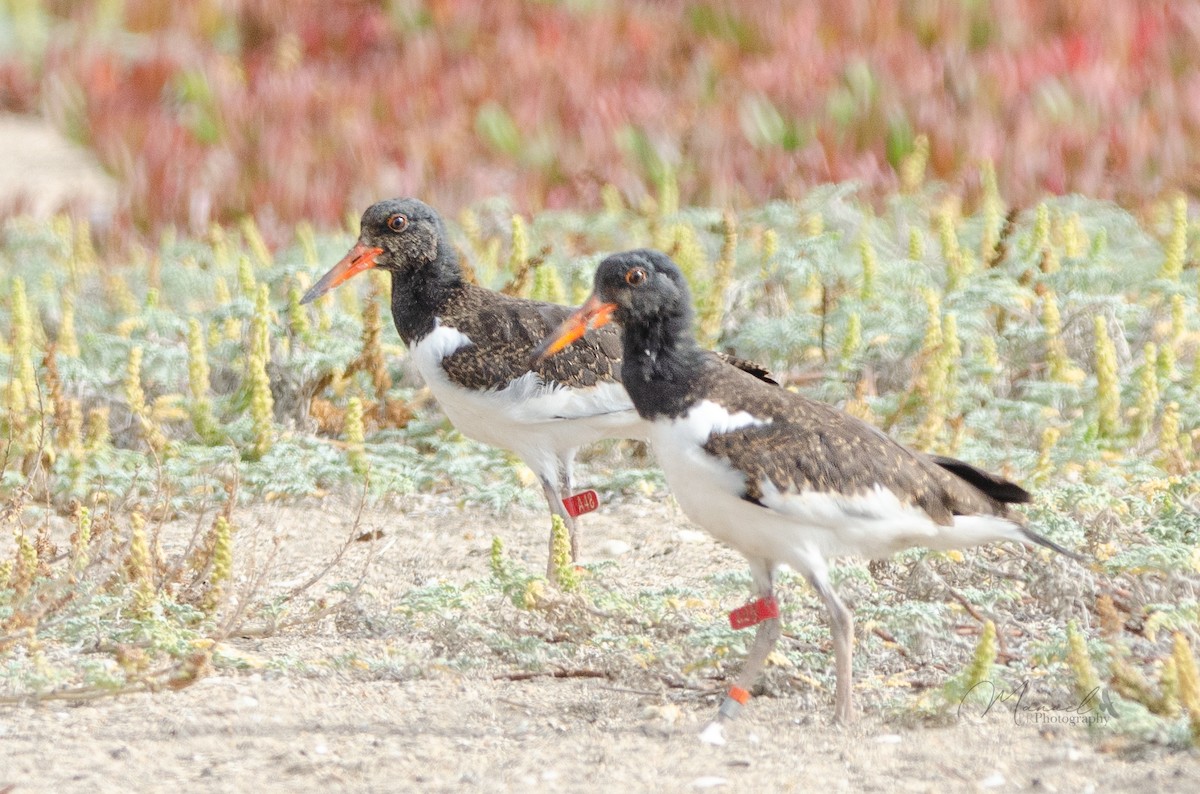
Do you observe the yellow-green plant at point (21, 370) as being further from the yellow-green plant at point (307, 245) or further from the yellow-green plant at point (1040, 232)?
the yellow-green plant at point (1040, 232)

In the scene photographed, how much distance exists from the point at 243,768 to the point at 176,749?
0.70 ft

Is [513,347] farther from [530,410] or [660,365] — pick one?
[660,365]

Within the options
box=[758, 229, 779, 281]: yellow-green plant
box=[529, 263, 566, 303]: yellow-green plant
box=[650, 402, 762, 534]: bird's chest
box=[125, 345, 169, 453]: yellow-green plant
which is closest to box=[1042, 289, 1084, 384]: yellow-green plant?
box=[758, 229, 779, 281]: yellow-green plant

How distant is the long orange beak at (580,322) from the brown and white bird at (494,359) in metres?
0.74

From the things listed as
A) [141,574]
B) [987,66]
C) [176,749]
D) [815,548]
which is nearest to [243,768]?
[176,749]

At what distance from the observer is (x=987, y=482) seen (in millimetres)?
4375

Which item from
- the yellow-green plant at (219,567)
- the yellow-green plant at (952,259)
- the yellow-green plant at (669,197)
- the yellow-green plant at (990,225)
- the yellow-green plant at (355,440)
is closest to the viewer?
the yellow-green plant at (219,567)

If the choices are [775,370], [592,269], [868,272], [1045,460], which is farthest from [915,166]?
[1045,460]

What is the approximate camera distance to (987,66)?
35.0 feet

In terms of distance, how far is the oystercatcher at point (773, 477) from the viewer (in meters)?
4.11

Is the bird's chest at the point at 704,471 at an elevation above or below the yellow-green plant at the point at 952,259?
below

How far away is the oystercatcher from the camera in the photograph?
411 centimetres

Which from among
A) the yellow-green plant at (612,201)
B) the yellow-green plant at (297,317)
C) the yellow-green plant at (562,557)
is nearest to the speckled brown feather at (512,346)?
the yellow-green plant at (297,317)

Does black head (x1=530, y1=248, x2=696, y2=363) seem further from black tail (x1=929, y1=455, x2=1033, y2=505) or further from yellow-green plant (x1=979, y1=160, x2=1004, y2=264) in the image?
yellow-green plant (x1=979, y1=160, x2=1004, y2=264)
